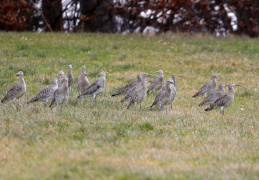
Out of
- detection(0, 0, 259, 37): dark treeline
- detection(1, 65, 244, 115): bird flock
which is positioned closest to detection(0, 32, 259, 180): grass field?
detection(1, 65, 244, 115): bird flock

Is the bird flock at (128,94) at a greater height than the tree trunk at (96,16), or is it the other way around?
the tree trunk at (96,16)

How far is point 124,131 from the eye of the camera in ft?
27.1

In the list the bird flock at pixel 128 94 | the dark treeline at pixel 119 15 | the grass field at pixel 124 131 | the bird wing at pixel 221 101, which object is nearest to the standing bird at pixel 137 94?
the bird flock at pixel 128 94

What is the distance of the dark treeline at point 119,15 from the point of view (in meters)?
26.3

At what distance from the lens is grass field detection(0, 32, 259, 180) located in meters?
6.17

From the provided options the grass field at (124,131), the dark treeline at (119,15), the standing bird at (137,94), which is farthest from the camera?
the dark treeline at (119,15)

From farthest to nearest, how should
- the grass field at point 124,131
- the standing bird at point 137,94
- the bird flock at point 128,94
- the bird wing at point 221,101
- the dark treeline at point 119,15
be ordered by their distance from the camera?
1. the dark treeline at point 119,15
2. the bird wing at point 221,101
3. the standing bird at point 137,94
4. the bird flock at point 128,94
5. the grass field at point 124,131

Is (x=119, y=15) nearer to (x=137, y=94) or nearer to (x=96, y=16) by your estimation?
(x=96, y=16)

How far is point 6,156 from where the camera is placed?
6.67m

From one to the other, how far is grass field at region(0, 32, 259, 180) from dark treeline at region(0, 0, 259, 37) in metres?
9.00

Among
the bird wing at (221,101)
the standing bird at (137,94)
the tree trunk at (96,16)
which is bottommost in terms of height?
the bird wing at (221,101)

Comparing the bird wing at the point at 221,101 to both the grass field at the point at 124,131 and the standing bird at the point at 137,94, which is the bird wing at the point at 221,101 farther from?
the standing bird at the point at 137,94

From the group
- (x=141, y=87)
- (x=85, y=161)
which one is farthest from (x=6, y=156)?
(x=141, y=87)

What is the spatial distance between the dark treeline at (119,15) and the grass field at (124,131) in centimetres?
900
